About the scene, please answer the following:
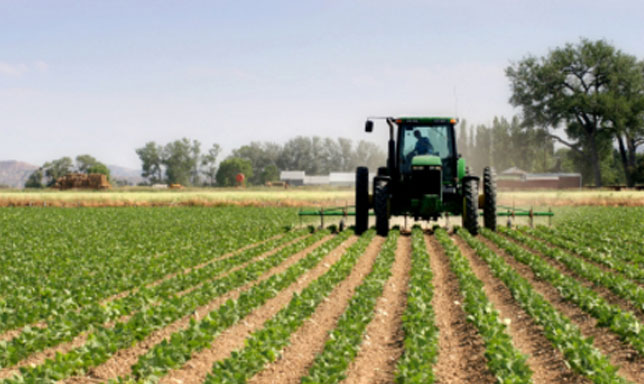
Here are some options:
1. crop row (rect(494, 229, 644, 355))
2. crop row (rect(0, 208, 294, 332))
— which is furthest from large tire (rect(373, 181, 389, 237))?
crop row (rect(0, 208, 294, 332))

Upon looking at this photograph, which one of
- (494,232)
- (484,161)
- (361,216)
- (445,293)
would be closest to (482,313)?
(445,293)

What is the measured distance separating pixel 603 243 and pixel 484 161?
102 metres

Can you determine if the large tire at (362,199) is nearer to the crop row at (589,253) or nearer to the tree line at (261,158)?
the crop row at (589,253)

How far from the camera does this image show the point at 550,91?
5919cm

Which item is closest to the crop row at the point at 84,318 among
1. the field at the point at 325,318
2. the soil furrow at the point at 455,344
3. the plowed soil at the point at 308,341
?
the field at the point at 325,318

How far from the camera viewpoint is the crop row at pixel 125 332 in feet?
19.1

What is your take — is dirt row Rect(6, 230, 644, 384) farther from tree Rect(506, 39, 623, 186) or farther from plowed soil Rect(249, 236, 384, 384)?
tree Rect(506, 39, 623, 186)

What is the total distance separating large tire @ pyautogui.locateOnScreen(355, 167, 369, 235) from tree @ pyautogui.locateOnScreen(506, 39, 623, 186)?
1846 inches

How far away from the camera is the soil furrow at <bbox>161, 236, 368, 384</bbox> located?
6.12 meters

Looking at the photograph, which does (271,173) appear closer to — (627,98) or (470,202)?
(627,98)

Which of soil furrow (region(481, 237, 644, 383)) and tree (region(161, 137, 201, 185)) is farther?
tree (region(161, 137, 201, 185))

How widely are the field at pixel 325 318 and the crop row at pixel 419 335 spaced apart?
24mm

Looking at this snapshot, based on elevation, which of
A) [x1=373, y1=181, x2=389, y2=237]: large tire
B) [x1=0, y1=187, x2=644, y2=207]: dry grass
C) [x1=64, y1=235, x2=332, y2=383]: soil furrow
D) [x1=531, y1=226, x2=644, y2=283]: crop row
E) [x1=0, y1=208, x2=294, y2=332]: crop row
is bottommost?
[x1=64, y1=235, x2=332, y2=383]: soil furrow

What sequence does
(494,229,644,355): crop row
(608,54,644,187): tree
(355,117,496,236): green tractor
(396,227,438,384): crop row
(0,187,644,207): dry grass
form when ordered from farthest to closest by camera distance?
(608,54,644,187): tree < (0,187,644,207): dry grass < (355,117,496,236): green tractor < (494,229,644,355): crop row < (396,227,438,384): crop row
